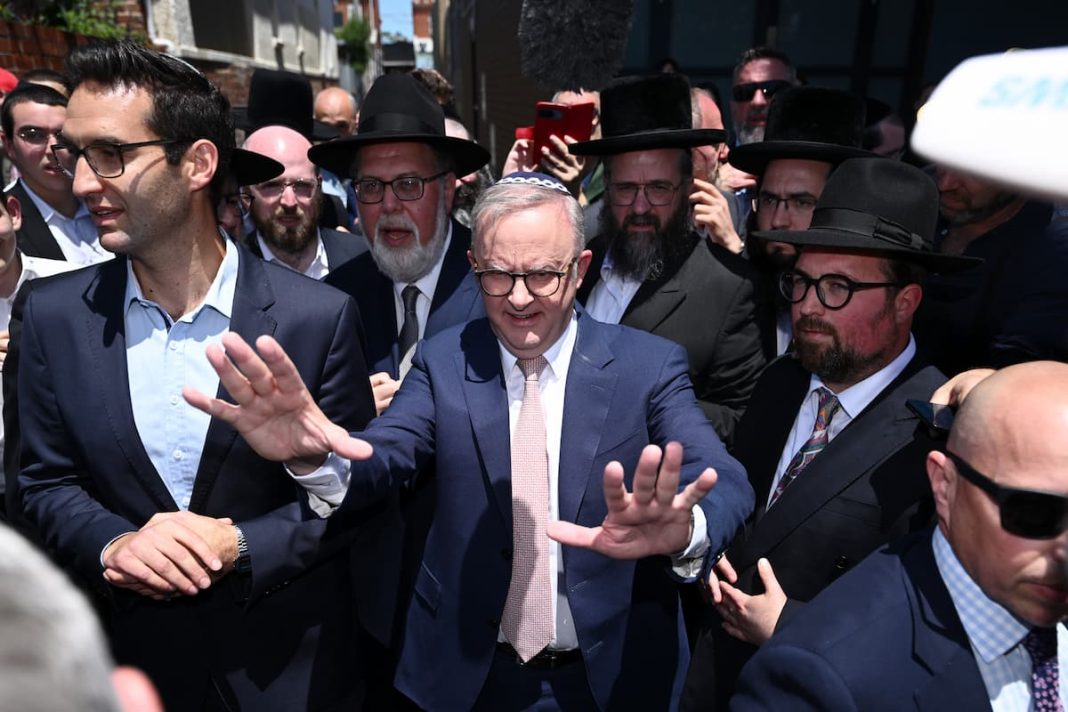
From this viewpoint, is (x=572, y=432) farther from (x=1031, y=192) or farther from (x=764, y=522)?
(x=1031, y=192)

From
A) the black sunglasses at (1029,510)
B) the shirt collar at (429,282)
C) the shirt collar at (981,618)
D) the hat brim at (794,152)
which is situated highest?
the hat brim at (794,152)

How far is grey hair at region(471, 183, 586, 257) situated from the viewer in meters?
→ 2.41

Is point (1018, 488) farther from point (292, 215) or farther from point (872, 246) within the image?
point (292, 215)

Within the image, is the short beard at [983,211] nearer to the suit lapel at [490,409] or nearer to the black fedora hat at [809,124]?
the black fedora hat at [809,124]

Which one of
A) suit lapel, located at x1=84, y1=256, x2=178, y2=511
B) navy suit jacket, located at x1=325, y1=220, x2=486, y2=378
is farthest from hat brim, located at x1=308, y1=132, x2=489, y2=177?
suit lapel, located at x1=84, y1=256, x2=178, y2=511

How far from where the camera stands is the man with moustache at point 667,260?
3.28 m

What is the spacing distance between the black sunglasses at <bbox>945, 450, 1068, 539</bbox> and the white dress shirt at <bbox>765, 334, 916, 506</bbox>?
0.93m

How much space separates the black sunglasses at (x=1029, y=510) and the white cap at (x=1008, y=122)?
1.04 m

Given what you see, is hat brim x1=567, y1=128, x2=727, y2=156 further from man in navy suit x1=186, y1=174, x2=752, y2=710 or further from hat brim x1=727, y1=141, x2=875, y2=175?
man in navy suit x1=186, y1=174, x2=752, y2=710

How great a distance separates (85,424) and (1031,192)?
7.74 ft

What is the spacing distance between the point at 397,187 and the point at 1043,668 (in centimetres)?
298

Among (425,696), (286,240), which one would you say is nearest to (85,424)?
(425,696)

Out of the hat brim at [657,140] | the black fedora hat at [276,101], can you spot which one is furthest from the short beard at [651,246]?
the black fedora hat at [276,101]

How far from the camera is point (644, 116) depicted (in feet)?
11.9
